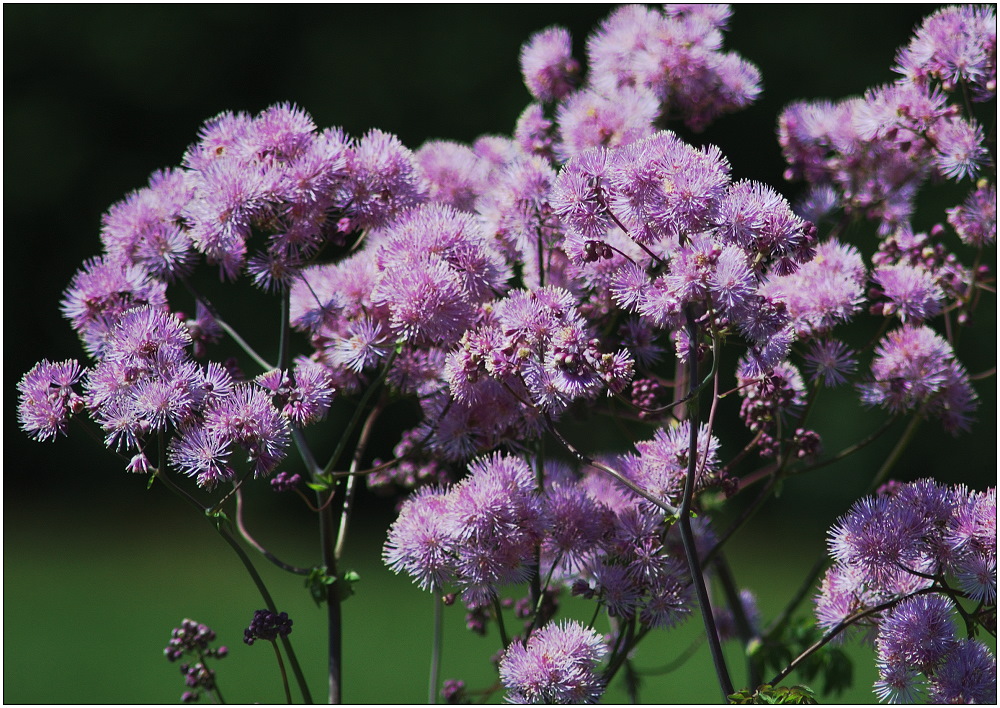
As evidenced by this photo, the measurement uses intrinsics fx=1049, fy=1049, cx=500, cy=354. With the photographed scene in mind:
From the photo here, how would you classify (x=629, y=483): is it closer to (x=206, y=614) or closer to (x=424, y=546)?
(x=424, y=546)

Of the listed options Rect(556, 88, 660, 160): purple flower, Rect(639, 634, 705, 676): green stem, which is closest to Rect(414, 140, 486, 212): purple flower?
Rect(556, 88, 660, 160): purple flower

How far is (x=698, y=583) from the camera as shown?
1.12 metres

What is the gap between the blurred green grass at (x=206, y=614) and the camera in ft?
14.3

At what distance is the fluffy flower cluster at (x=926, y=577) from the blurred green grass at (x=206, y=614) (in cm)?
160

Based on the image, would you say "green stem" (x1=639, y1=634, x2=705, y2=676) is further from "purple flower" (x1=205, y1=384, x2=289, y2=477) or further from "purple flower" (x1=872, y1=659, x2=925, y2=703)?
"purple flower" (x1=205, y1=384, x2=289, y2=477)

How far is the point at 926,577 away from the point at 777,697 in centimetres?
21

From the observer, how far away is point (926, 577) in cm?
115

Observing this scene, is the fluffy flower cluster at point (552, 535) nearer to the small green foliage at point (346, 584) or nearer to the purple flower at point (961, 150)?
the small green foliage at point (346, 584)

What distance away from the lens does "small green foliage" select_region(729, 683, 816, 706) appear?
1.11 metres

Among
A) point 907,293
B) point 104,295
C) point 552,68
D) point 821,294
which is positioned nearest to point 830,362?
point 821,294

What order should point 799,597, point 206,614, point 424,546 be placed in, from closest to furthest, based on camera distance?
point 424,546
point 799,597
point 206,614

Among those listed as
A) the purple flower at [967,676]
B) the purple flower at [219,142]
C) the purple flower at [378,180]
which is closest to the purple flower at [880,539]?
the purple flower at [967,676]

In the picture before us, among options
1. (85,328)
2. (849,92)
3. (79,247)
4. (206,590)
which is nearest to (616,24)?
(85,328)

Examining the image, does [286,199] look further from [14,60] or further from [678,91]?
[14,60]
